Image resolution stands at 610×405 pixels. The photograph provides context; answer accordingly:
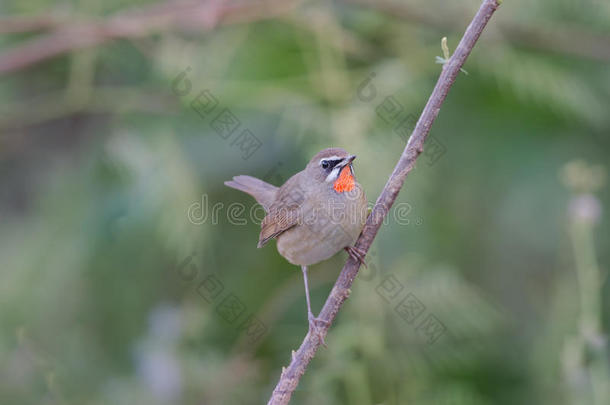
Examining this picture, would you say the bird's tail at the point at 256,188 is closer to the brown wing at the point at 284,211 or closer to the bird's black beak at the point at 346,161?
the brown wing at the point at 284,211

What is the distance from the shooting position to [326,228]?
3.56 metres

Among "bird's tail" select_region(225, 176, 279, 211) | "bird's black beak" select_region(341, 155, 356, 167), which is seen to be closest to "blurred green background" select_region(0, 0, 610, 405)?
"bird's tail" select_region(225, 176, 279, 211)

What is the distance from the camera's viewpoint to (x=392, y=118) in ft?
14.7

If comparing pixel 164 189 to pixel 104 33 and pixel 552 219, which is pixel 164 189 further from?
pixel 552 219

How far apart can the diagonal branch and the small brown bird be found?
0.73 metres

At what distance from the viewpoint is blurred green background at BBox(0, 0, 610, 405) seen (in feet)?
14.0

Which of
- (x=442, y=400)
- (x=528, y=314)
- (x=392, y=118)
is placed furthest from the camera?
(x=528, y=314)

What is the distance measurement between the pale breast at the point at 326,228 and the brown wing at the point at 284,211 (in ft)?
0.17

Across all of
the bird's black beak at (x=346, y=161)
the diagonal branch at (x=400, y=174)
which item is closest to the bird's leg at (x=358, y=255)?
the diagonal branch at (x=400, y=174)

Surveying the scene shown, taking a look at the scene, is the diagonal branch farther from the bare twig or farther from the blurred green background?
the bare twig

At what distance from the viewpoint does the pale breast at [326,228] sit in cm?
344

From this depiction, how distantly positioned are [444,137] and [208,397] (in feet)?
7.22

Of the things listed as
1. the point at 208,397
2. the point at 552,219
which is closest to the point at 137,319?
the point at 208,397

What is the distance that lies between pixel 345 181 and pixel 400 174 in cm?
107
